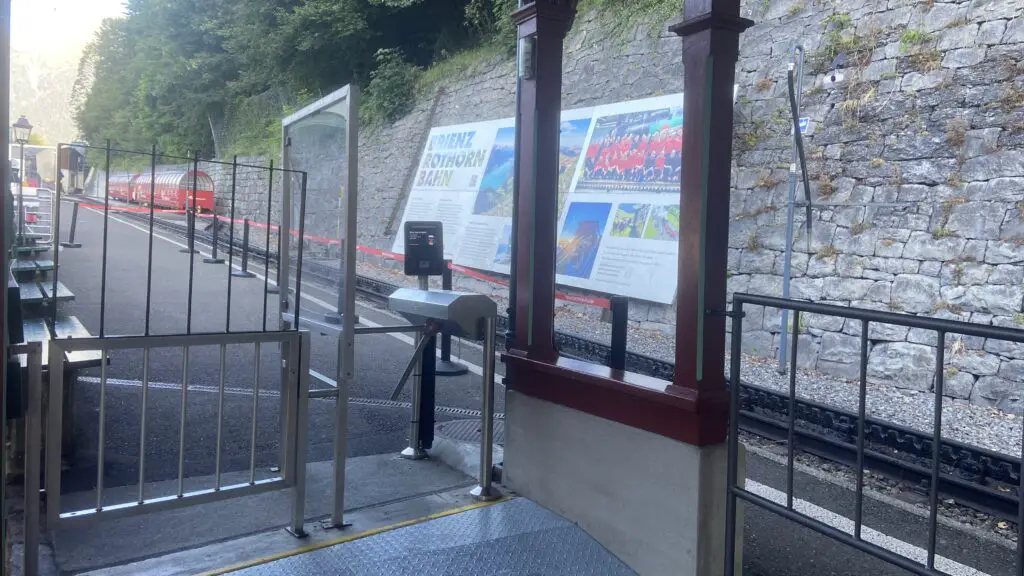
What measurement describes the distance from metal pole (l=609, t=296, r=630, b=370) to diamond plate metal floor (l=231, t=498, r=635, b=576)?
131cm

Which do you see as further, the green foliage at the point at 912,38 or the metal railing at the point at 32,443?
the green foliage at the point at 912,38

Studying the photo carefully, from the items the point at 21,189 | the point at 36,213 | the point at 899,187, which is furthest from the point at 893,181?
the point at 36,213

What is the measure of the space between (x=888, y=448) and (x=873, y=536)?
1.59 meters

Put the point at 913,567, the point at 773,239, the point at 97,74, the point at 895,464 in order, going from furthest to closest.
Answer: the point at 97,74
the point at 773,239
the point at 895,464
the point at 913,567

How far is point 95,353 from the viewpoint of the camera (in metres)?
4.55

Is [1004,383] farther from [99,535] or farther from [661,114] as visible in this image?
[99,535]

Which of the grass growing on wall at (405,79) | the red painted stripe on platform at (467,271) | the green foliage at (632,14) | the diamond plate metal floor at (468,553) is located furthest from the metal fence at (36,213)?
the grass growing on wall at (405,79)

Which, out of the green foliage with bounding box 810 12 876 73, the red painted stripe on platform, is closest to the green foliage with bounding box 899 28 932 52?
the green foliage with bounding box 810 12 876 73

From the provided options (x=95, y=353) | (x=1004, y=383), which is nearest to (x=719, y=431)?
(x=95, y=353)

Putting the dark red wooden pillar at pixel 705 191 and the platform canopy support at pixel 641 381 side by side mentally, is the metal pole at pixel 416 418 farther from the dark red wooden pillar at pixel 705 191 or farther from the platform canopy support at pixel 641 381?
the dark red wooden pillar at pixel 705 191

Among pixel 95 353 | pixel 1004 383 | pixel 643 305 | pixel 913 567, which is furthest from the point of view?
pixel 643 305

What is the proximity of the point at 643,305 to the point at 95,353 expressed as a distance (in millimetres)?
7275

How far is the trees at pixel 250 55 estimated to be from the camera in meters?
20.7

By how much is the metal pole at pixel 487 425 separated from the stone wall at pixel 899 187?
4.93 metres
